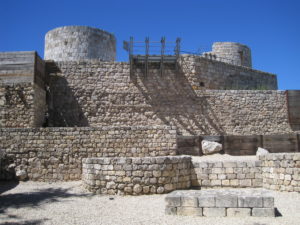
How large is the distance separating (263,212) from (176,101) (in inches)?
366

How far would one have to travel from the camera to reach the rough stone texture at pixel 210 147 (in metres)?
11.6

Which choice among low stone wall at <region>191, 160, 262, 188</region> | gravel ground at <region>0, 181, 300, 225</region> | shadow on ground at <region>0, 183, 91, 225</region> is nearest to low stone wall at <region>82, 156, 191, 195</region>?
gravel ground at <region>0, 181, 300, 225</region>

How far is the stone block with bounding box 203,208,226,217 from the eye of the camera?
5852 mm

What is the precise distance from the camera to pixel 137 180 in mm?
8117

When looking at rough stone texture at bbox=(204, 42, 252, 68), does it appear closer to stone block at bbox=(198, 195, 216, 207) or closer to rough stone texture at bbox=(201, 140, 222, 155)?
rough stone texture at bbox=(201, 140, 222, 155)

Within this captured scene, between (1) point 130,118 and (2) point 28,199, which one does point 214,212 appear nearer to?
(2) point 28,199

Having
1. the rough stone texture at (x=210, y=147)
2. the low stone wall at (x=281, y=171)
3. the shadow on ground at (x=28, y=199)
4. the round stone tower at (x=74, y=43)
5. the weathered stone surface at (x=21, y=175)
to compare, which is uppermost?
the round stone tower at (x=74, y=43)

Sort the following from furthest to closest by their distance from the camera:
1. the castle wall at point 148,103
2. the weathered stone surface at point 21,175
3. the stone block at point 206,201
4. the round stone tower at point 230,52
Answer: the round stone tower at point 230,52
the castle wall at point 148,103
the weathered stone surface at point 21,175
the stone block at point 206,201

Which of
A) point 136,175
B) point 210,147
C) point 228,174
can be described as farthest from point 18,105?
point 228,174

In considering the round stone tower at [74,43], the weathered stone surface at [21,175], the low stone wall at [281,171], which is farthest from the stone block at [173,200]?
the round stone tower at [74,43]

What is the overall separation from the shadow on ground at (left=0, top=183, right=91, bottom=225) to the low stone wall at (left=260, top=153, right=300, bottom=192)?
5387 mm

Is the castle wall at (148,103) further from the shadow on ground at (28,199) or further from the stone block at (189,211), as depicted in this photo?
the stone block at (189,211)

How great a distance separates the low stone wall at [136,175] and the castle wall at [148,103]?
5.84m

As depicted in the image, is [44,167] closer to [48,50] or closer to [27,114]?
[27,114]
